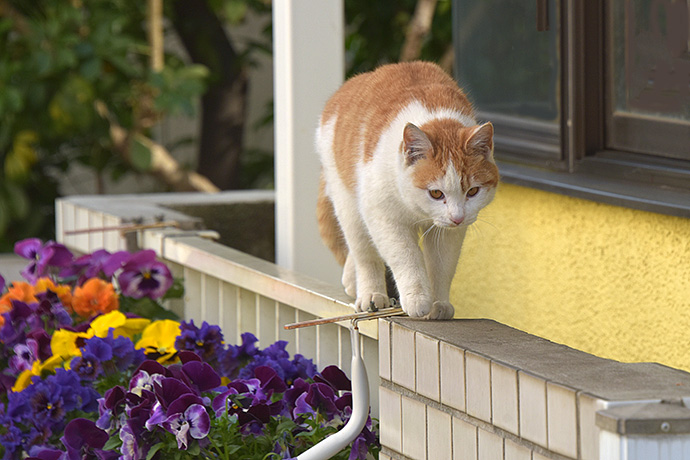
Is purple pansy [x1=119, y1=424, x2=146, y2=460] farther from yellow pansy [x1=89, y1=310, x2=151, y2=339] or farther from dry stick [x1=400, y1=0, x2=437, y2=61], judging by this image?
dry stick [x1=400, y1=0, x2=437, y2=61]

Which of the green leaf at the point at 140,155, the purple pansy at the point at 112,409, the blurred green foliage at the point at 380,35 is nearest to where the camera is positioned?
the purple pansy at the point at 112,409

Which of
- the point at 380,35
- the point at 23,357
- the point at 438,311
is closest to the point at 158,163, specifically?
the point at 380,35

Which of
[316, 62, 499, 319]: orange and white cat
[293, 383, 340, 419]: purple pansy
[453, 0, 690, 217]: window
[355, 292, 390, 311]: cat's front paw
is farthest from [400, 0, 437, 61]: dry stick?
[293, 383, 340, 419]: purple pansy

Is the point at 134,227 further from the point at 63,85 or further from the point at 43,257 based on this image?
the point at 63,85

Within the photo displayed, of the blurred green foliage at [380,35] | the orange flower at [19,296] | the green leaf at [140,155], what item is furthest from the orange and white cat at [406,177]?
the blurred green foliage at [380,35]

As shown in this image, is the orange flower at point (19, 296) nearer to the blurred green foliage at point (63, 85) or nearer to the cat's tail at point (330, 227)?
the cat's tail at point (330, 227)

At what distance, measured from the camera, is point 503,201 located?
323cm

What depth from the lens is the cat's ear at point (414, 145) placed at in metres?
1.94

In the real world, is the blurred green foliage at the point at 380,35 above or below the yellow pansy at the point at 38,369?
above

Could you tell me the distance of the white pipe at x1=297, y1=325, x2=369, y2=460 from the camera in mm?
1878

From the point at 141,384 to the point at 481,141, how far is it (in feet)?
3.01

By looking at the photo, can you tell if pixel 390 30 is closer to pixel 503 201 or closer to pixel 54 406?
pixel 503 201

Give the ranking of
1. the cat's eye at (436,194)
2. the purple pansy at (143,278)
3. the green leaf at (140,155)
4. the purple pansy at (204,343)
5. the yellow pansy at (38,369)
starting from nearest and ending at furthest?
1. the cat's eye at (436,194)
2. the purple pansy at (204,343)
3. the yellow pansy at (38,369)
4. the purple pansy at (143,278)
5. the green leaf at (140,155)

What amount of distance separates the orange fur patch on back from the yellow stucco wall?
0.33 metres
